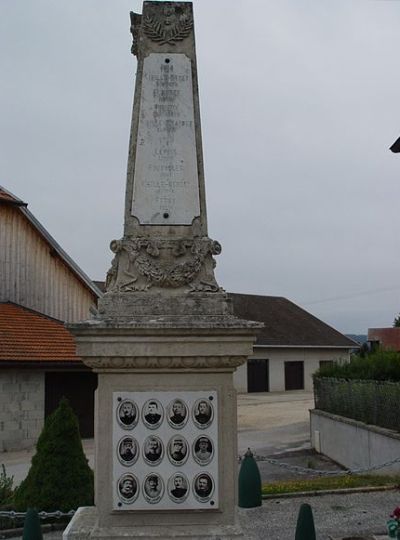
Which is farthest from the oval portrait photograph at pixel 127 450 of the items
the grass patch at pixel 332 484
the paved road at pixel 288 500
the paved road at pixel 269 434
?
the paved road at pixel 269 434

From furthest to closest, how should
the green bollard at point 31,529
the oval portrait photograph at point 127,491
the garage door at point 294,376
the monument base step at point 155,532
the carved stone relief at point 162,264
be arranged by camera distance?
the garage door at point 294,376
the green bollard at point 31,529
the carved stone relief at point 162,264
the oval portrait photograph at point 127,491
the monument base step at point 155,532

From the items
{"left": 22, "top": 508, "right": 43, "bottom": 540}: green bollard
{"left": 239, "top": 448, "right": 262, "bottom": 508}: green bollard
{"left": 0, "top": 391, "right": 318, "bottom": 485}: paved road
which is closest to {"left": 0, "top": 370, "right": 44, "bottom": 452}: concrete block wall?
{"left": 0, "top": 391, "right": 318, "bottom": 485}: paved road

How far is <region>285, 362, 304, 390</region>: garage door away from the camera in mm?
42500

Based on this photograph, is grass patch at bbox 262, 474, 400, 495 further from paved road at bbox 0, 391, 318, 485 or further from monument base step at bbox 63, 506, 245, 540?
monument base step at bbox 63, 506, 245, 540

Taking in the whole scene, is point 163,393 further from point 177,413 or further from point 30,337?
point 30,337

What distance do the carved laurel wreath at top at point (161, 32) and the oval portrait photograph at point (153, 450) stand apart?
3.10 m

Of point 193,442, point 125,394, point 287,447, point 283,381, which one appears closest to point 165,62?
point 125,394

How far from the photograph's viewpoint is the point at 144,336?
170 inches

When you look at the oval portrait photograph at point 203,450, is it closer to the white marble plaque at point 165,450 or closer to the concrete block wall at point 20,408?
the white marble plaque at point 165,450

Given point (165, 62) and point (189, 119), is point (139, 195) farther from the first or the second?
point (165, 62)

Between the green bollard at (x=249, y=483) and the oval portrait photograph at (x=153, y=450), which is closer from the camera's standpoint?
the oval portrait photograph at (x=153, y=450)

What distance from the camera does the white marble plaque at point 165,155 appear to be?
4.94 m

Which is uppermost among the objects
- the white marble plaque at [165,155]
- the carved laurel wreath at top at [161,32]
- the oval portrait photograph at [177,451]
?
the carved laurel wreath at top at [161,32]

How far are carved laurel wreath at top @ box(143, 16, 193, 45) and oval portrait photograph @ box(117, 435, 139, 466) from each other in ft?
10.2
